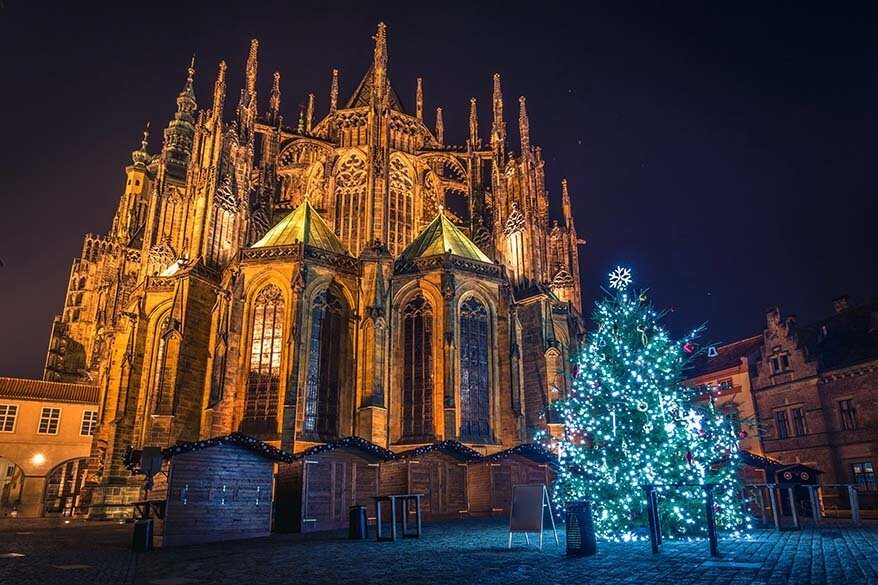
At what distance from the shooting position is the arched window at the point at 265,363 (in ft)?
85.8

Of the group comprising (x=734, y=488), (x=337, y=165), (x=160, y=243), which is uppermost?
(x=337, y=165)

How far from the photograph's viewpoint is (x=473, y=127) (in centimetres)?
4059

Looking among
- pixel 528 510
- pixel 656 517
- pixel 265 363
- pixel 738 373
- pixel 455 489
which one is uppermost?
pixel 738 373

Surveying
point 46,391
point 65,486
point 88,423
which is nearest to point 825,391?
point 88,423

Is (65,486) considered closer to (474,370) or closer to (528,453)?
(474,370)

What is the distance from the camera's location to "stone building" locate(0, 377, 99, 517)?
3812cm

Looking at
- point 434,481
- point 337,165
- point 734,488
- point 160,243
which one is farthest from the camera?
point 337,165

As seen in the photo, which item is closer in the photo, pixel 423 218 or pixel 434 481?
pixel 434 481

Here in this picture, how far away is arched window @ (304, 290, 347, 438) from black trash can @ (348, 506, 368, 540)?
11484 mm

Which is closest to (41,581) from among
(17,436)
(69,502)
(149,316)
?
(149,316)

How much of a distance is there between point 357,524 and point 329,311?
14.5 m

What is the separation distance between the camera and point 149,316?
3027cm

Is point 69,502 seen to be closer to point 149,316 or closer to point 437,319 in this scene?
point 149,316

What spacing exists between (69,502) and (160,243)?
2179 cm
